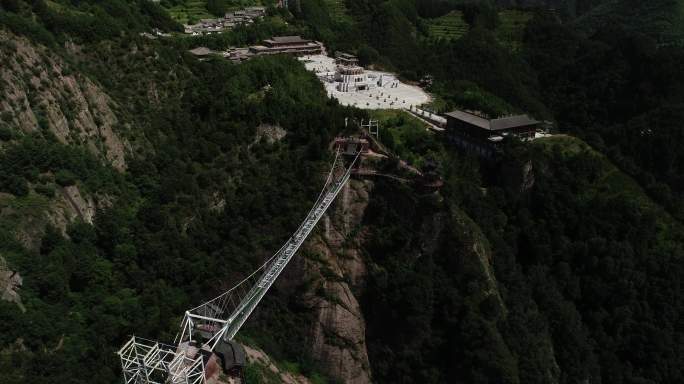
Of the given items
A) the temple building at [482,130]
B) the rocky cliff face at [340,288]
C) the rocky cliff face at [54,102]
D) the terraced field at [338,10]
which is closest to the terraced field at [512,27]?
the terraced field at [338,10]

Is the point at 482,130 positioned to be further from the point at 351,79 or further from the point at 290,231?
the point at 290,231

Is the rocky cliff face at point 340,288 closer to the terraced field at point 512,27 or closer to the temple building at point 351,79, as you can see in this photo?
the temple building at point 351,79

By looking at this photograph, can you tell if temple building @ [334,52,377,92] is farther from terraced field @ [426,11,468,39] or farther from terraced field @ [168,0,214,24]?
terraced field @ [426,11,468,39]

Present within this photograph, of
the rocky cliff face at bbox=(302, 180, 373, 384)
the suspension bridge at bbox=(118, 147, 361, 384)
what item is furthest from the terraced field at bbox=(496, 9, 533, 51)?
the suspension bridge at bbox=(118, 147, 361, 384)

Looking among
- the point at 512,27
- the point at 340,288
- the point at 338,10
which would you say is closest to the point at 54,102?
the point at 340,288

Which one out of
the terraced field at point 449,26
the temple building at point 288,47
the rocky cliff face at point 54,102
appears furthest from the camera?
the terraced field at point 449,26
